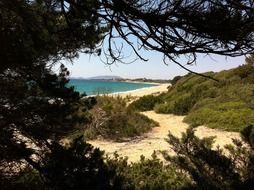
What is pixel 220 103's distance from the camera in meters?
18.7

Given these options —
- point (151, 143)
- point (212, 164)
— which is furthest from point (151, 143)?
point (212, 164)

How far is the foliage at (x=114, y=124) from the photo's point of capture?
45.3 ft

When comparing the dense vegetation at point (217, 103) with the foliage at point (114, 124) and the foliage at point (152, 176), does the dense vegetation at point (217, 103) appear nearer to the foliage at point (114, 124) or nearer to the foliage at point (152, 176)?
the foliage at point (114, 124)

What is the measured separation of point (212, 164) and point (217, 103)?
1229cm

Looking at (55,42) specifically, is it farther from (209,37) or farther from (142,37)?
(209,37)

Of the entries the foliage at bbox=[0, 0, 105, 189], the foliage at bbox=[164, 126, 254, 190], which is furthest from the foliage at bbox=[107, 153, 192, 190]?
the foliage at bbox=[0, 0, 105, 189]

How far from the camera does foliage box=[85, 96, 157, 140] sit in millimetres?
13797

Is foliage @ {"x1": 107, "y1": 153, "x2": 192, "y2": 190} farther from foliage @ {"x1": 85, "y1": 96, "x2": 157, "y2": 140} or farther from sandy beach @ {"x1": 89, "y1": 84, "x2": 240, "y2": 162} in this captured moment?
foliage @ {"x1": 85, "y1": 96, "x2": 157, "y2": 140}

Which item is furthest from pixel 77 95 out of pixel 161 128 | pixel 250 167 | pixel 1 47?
pixel 161 128

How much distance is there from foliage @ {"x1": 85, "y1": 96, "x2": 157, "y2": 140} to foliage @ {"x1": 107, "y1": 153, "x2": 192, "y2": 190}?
3977 millimetres

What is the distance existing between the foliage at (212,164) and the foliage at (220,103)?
11.0ft

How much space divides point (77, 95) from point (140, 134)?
960cm

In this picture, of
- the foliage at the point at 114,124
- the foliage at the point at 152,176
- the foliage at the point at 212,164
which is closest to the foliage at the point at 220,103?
the foliage at the point at 114,124

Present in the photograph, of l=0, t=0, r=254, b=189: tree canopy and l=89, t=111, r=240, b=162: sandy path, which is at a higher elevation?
l=0, t=0, r=254, b=189: tree canopy
